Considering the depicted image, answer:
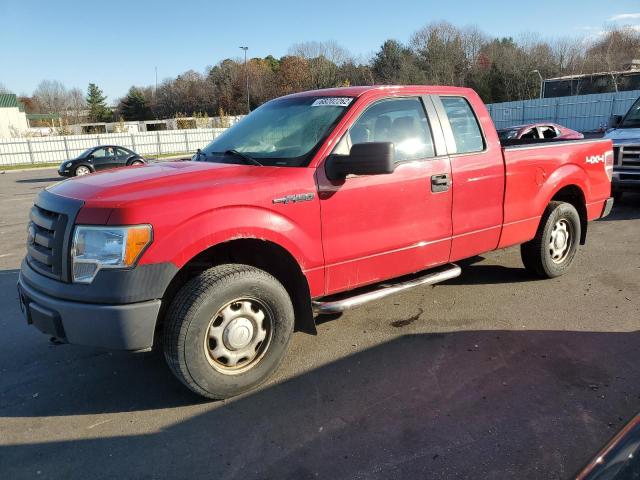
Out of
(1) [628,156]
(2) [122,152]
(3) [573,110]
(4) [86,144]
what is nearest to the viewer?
(1) [628,156]

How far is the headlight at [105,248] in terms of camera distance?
112 inches

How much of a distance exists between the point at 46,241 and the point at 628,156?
974cm

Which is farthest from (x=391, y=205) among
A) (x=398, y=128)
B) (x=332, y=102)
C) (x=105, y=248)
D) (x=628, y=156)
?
(x=628, y=156)

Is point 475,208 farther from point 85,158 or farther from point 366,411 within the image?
point 85,158

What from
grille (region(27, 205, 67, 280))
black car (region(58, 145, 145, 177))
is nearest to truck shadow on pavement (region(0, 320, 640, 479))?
grille (region(27, 205, 67, 280))

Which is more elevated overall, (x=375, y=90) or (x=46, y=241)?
(x=375, y=90)

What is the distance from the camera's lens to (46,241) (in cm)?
315

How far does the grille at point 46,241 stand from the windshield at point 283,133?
1.30 m

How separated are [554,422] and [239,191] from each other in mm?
2355

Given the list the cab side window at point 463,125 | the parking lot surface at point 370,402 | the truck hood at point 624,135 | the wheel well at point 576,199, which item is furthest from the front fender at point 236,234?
the truck hood at point 624,135

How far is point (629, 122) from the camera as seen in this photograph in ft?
33.4

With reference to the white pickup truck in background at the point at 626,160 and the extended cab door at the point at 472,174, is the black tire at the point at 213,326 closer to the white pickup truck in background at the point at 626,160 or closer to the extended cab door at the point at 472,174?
the extended cab door at the point at 472,174

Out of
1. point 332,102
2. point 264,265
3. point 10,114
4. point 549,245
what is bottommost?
point 549,245

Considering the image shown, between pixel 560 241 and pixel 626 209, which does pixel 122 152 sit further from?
pixel 560 241
